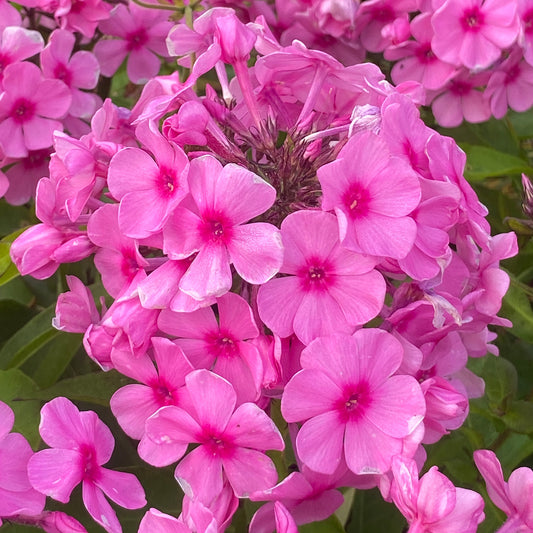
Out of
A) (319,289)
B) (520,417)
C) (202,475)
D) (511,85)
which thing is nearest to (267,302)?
(319,289)

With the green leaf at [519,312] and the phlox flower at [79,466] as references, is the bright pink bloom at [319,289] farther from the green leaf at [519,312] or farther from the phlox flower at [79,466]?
the green leaf at [519,312]

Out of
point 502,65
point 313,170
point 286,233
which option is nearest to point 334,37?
point 502,65

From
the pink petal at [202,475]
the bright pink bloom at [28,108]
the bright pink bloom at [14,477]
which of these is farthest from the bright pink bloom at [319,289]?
the bright pink bloom at [28,108]

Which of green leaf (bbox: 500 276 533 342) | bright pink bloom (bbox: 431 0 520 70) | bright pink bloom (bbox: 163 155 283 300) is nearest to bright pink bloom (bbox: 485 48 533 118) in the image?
bright pink bloom (bbox: 431 0 520 70)

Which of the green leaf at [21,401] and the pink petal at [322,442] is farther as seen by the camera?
the green leaf at [21,401]

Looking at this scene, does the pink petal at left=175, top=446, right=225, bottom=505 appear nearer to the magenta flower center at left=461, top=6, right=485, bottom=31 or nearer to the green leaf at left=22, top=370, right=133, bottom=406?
the green leaf at left=22, top=370, right=133, bottom=406
